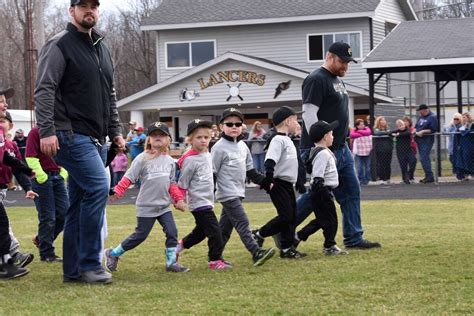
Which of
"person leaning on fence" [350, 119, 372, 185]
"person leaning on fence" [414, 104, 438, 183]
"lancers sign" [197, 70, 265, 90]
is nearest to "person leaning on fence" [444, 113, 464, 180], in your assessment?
"person leaning on fence" [414, 104, 438, 183]

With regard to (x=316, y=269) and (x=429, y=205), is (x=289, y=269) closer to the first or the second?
(x=316, y=269)

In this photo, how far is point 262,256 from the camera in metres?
8.92

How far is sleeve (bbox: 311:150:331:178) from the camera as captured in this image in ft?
31.4

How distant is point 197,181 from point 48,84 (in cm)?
202

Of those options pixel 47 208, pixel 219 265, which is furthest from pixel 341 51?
pixel 47 208

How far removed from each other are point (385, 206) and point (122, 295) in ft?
34.0

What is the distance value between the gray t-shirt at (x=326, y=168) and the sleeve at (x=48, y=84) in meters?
2.91

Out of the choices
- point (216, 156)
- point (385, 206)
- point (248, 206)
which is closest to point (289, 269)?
point (216, 156)

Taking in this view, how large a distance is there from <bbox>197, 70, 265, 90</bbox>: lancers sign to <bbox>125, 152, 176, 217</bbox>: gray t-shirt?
27530 mm

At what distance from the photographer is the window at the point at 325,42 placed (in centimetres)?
3756

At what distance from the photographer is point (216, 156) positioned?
9398 mm

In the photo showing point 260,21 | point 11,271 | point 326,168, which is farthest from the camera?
point 260,21

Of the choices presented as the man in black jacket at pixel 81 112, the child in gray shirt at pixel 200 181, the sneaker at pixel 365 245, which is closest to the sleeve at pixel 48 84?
the man in black jacket at pixel 81 112

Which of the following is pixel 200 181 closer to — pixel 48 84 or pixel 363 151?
pixel 48 84
